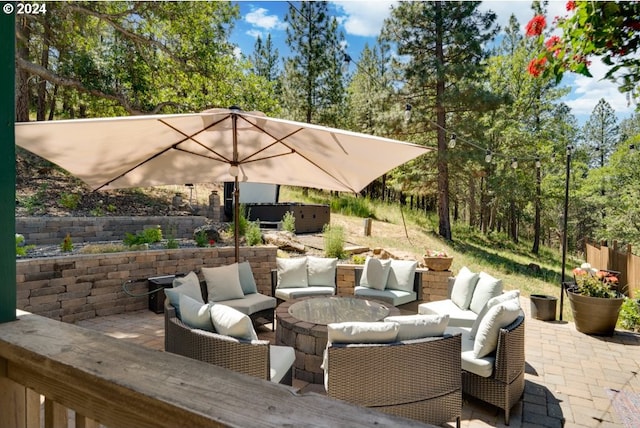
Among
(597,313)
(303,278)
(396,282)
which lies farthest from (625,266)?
(303,278)

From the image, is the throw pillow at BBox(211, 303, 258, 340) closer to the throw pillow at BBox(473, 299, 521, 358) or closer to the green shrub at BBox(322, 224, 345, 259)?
the throw pillow at BBox(473, 299, 521, 358)

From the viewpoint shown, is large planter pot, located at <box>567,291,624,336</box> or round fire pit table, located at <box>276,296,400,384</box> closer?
round fire pit table, located at <box>276,296,400,384</box>

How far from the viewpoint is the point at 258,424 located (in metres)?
0.75

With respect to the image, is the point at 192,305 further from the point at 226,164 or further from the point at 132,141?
the point at 226,164

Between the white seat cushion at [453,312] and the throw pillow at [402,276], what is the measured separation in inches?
29.8

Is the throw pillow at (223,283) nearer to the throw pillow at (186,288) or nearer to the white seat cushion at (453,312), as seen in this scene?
the throw pillow at (186,288)

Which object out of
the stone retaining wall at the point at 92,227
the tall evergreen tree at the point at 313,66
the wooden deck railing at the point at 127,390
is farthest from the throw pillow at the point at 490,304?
the tall evergreen tree at the point at 313,66

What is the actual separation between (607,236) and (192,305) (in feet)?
69.2

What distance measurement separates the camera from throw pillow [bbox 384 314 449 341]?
3000 mm

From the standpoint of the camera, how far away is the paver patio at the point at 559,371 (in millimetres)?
3355

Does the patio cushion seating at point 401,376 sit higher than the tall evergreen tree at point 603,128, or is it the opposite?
the tall evergreen tree at point 603,128

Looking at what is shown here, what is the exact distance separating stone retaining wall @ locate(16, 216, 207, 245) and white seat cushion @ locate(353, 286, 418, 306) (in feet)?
19.1

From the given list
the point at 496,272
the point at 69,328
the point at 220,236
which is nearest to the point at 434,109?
the point at 496,272

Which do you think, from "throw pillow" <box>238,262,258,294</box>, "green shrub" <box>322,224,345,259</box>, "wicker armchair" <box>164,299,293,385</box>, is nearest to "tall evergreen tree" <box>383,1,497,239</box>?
"green shrub" <box>322,224,345,259</box>
